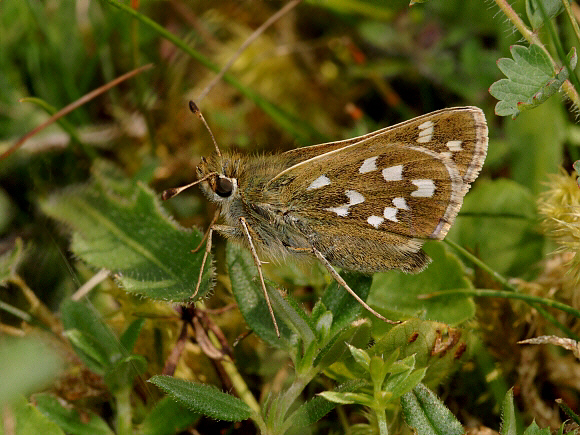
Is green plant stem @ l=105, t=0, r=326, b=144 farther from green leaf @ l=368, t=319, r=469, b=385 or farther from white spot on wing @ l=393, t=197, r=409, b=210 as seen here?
green leaf @ l=368, t=319, r=469, b=385

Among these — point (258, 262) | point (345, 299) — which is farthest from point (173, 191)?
point (345, 299)

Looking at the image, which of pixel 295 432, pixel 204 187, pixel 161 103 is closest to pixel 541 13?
pixel 204 187

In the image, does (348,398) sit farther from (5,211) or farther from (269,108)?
(5,211)

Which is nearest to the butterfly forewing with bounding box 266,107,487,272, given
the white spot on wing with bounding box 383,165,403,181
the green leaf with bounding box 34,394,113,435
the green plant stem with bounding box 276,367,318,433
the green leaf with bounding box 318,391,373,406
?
the white spot on wing with bounding box 383,165,403,181

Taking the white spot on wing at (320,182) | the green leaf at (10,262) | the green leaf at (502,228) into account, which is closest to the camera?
the white spot on wing at (320,182)

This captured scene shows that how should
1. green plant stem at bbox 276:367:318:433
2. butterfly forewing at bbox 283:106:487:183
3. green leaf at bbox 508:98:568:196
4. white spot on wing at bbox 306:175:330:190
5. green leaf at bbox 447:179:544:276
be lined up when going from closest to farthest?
green plant stem at bbox 276:367:318:433 → butterfly forewing at bbox 283:106:487:183 → white spot on wing at bbox 306:175:330:190 → green leaf at bbox 447:179:544:276 → green leaf at bbox 508:98:568:196

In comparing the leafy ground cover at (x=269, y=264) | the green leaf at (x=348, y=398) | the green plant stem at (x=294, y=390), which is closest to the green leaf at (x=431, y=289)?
the leafy ground cover at (x=269, y=264)

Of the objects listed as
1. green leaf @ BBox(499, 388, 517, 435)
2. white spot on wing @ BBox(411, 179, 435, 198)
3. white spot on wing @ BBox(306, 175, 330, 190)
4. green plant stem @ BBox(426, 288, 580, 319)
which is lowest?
green plant stem @ BBox(426, 288, 580, 319)

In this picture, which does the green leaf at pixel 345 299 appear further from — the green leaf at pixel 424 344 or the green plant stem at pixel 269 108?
the green plant stem at pixel 269 108
